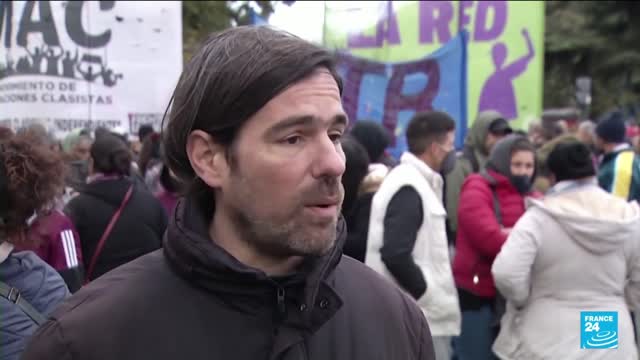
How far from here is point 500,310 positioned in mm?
4684

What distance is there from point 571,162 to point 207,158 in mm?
2784

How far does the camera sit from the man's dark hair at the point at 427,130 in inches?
181

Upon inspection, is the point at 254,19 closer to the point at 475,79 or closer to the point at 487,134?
the point at 475,79

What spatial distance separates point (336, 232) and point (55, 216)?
93.5 inches

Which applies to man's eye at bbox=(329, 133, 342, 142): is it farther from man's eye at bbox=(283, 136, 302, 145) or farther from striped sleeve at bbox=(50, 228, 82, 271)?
striped sleeve at bbox=(50, 228, 82, 271)

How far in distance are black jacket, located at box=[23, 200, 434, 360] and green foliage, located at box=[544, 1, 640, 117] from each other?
27483 millimetres

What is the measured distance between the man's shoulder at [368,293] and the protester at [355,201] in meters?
2.57

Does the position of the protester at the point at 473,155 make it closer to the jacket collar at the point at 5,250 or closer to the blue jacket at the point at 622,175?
the blue jacket at the point at 622,175

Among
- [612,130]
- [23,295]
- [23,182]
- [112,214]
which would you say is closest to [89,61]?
[112,214]

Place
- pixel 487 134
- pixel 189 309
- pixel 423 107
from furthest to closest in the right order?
pixel 423 107 → pixel 487 134 → pixel 189 309

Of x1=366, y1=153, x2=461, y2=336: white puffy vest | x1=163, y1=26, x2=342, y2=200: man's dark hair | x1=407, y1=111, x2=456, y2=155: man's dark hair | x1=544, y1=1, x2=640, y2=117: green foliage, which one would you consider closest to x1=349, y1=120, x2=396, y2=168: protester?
x1=407, y1=111, x2=456, y2=155: man's dark hair

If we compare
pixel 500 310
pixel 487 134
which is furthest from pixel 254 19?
pixel 500 310

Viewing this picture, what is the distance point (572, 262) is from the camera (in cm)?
390

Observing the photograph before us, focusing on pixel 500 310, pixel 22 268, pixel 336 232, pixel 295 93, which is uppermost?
pixel 295 93
